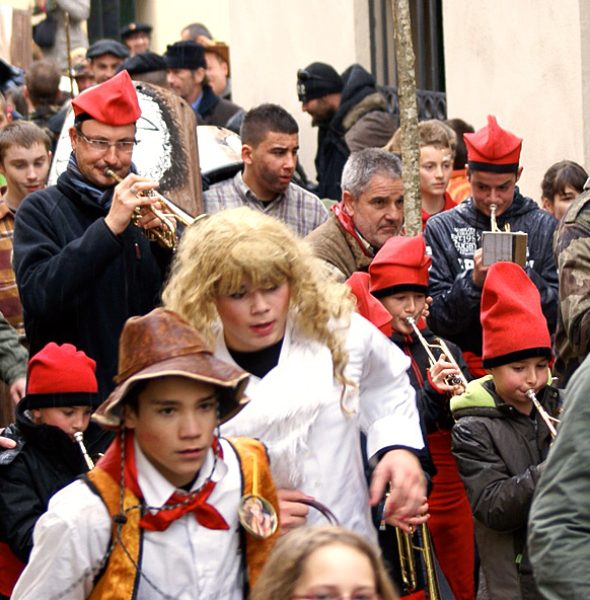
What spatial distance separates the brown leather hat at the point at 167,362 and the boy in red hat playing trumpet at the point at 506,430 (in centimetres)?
203

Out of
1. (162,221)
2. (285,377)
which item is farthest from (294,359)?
(162,221)

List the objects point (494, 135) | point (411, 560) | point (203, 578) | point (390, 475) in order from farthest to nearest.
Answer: point (494, 135) → point (411, 560) → point (390, 475) → point (203, 578)

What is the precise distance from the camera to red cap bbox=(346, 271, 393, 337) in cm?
693

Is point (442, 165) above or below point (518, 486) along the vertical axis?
above

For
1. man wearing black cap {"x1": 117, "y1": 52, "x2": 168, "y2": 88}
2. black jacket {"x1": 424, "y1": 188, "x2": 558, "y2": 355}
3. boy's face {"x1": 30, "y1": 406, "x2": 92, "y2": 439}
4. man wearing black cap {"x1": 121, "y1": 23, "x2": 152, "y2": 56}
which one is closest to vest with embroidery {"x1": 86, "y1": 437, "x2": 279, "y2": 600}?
boy's face {"x1": 30, "y1": 406, "x2": 92, "y2": 439}

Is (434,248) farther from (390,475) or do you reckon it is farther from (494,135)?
(390,475)

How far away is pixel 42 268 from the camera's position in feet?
22.1

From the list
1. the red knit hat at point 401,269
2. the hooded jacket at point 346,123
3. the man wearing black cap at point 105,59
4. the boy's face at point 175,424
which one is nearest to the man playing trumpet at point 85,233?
the red knit hat at point 401,269

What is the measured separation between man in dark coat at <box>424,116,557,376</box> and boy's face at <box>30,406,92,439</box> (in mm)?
1898

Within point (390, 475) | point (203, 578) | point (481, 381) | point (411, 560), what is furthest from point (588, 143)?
point (203, 578)

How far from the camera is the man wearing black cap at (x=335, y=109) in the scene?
12.7 m

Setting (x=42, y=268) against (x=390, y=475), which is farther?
(x=42, y=268)

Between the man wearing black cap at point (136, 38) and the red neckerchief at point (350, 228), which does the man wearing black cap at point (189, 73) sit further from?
the red neckerchief at point (350, 228)

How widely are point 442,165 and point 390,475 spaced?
195 inches
